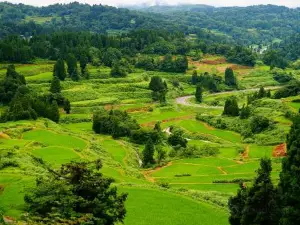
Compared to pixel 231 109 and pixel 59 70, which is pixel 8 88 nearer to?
pixel 59 70

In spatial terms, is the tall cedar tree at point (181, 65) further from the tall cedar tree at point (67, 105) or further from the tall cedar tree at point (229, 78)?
the tall cedar tree at point (67, 105)

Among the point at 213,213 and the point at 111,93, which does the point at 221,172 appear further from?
the point at 111,93

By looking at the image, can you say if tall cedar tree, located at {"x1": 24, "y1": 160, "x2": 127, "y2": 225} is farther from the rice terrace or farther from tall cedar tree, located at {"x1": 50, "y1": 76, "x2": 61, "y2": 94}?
tall cedar tree, located at {"x1": 50, "y1": 76, "x2": 61, "y2": 94}

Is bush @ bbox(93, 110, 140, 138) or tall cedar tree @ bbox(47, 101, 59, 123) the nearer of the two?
bush @ bbox(93, 110, 140, 138)

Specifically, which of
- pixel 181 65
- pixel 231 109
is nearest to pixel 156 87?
pixel 181 65

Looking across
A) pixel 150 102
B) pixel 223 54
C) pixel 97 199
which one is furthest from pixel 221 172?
pixel 223 54

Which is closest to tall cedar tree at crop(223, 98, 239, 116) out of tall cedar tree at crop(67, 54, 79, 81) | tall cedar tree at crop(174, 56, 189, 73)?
tall cedar tree at crop(67, 54, 79, 81)
